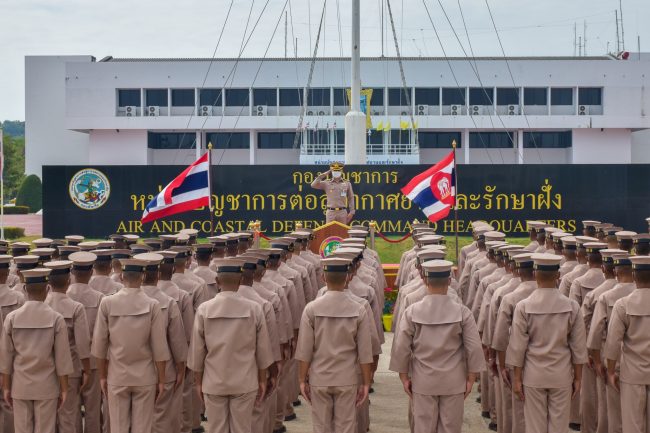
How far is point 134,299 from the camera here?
759 centimetres

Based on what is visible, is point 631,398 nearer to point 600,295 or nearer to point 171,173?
point 600,295

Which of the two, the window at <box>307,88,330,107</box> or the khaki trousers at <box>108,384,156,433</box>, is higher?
the window at <box>307,88,330,107</box>

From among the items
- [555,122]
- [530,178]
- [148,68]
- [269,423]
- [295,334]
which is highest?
[148,68]

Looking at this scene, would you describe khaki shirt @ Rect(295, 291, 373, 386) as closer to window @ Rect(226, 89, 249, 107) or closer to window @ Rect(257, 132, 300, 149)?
window @ Rect(226, 89, 249, 107)

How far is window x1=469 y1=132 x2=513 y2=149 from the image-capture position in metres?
53.0

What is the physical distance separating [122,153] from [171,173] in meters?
36.2

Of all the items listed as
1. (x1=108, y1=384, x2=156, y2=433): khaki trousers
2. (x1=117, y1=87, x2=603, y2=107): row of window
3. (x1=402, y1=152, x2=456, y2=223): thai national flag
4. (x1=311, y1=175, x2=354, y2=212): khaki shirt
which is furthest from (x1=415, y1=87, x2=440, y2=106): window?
(x1=108, y1=384, x2=156, y2=433): khaki trousers

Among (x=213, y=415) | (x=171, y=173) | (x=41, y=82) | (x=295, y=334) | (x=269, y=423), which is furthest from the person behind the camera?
(x=41, y=82)

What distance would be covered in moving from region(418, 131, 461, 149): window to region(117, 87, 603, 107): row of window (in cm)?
177

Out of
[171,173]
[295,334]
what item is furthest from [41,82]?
[295,334]

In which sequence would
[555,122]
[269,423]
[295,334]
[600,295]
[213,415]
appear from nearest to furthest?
[213,415] < [600,295] < [269,423] < [295,334] < [555,122]

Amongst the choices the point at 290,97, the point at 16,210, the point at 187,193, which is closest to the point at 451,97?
the point at 290,97

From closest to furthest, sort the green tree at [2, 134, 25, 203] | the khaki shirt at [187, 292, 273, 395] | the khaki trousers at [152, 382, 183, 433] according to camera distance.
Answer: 1. the khaki shirt at [187, 292, 273, 395]
2. the khaki trousers at [152, 382, 183, 433]
3. the green tree at [2, 134, 25, 203]

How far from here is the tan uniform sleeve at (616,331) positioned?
7641 mm
